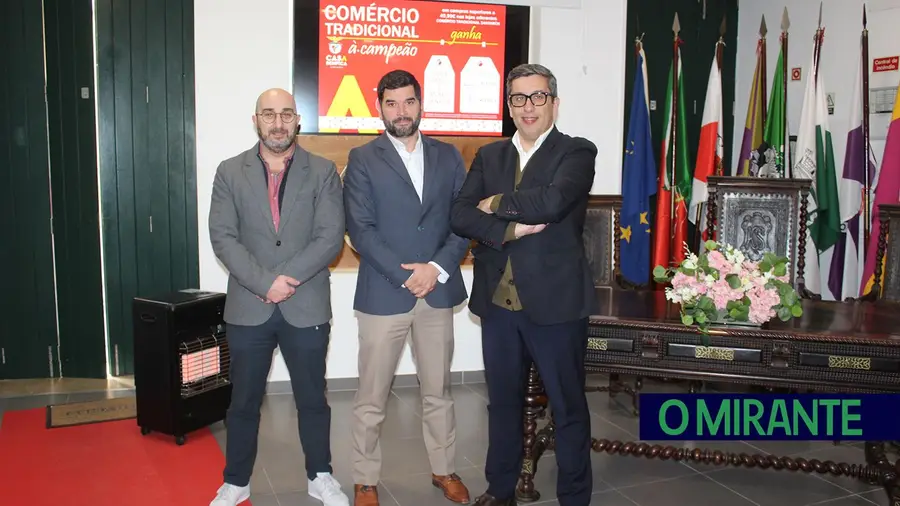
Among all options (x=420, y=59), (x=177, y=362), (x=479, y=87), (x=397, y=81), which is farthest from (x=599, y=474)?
(x=420, y=59)

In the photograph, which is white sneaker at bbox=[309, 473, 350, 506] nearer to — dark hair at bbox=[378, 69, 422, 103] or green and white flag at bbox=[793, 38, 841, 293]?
dark hair at bbox=[378, 69, 422, 103]

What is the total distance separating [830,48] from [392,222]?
3.87 meters

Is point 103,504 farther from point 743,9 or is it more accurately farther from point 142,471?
point 743,9

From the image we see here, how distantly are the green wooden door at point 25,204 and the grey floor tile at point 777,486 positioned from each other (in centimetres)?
416

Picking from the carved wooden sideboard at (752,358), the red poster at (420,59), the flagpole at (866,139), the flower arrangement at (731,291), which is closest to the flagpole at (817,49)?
the flagpole at (866,139)

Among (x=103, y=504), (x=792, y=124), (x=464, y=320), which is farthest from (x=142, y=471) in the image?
(x=792, y=124)

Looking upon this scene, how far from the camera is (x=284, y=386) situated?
4703 millimetres

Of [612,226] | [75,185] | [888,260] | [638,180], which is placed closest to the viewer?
[888,260]

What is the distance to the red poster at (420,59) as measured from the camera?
4547 millimetres

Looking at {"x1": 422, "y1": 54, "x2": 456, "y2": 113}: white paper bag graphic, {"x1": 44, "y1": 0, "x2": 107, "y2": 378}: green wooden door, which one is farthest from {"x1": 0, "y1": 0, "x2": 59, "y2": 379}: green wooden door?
{"x1": 422, "y1": 54, "x2": 456, "y2": 113}: white paper bag graphic

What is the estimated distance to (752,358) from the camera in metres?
2.85

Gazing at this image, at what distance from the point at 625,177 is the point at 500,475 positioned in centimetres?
308

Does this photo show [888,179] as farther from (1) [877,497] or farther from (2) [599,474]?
(2) [599,474]

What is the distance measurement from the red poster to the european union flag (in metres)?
1.14
